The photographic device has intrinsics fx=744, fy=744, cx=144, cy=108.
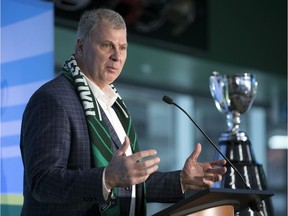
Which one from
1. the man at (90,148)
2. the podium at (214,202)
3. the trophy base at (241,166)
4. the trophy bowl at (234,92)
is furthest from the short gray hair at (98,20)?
the trophy bowl at (234,92)

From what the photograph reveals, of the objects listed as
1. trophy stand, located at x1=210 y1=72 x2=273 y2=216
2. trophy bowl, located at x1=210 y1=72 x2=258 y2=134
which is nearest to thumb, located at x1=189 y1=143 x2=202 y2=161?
trophy stand, located at x1=210 y1=72 x2=273 y2=216

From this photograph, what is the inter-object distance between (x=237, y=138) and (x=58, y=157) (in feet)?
5.26

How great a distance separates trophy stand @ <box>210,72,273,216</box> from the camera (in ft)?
11.7

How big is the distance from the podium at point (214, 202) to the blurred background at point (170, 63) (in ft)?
2.69

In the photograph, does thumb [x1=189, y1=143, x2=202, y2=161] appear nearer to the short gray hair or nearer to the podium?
the podium

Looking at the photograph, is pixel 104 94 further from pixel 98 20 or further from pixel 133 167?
pixel 133 167

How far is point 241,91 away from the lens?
3803mm

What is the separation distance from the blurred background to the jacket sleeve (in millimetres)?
518

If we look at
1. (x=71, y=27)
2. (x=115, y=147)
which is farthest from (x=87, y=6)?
(x=115, y=147)

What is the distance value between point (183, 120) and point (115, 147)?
678 centimetres

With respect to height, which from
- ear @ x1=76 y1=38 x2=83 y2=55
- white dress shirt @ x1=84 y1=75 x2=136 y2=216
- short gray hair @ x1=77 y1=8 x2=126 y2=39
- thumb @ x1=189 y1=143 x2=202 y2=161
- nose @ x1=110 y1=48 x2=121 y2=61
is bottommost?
thumb @ x1=189 y1=143 x2=202 y2=161

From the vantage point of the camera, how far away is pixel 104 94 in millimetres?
2551

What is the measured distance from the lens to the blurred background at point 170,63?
2857 millimetres

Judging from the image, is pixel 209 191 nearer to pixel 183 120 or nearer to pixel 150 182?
pixel 150 182
